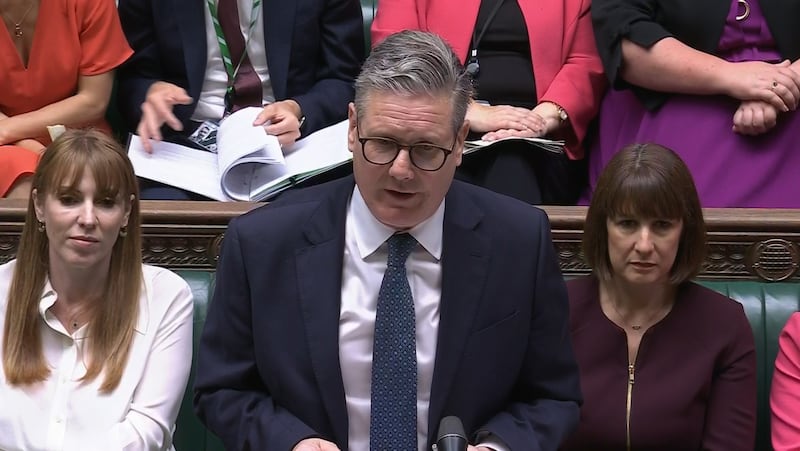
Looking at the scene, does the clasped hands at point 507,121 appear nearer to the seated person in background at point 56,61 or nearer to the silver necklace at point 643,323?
the silver necklace at point 643,323

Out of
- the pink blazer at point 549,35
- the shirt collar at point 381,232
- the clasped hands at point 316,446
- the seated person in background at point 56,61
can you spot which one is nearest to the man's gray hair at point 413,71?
the shirt collar at point 381,232

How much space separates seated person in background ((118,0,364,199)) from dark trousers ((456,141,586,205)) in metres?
0.37

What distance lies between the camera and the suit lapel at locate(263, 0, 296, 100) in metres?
3.28

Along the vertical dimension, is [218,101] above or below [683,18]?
below

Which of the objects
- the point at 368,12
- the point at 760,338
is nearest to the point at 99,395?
the point at 760,338

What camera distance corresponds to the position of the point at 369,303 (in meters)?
2.05

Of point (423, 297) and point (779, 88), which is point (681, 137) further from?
point (423, 297)

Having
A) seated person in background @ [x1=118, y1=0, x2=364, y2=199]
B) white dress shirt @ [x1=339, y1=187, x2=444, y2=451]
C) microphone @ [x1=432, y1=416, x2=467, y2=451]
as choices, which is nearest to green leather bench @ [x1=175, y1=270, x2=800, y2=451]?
seated person in background @ [x1=118, y1=0, x2=364, y2=199]

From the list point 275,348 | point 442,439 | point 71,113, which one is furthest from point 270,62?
point 442,439

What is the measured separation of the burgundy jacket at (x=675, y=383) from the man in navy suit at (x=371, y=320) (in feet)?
1.52

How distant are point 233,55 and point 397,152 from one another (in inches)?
58.4

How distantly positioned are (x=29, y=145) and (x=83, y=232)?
2.67 feet

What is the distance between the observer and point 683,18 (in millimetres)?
3146

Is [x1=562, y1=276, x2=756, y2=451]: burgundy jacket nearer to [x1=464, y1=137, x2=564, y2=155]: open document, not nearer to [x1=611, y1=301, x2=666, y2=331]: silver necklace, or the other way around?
[x1=611, y1=301, x2=666, y2=331]: silver necklace
